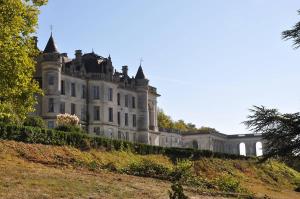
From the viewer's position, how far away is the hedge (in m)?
33.5

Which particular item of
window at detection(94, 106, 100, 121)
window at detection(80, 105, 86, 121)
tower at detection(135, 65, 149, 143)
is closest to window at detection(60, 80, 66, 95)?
window at detection(80, 105, 86, 121)

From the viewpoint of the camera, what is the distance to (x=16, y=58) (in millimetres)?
21172

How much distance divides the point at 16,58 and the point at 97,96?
148ft

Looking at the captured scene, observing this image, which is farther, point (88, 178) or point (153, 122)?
point (153, 122)

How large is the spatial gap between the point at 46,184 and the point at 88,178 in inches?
121

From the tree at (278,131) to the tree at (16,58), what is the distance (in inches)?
459

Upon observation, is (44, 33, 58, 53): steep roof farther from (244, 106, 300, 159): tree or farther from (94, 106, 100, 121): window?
(244, 106, 300, 159): tree

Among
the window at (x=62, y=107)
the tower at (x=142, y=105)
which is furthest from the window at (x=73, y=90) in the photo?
the tower at (x=142, y=105)

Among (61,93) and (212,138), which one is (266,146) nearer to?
(61,93)

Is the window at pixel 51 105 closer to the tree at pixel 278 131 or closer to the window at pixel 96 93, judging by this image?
the window at pixel 96 93

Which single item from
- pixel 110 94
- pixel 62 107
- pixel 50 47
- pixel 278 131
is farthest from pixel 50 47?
pixel 278 131

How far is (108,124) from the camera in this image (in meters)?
66.1

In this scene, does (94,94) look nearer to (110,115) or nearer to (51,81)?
(110,115)

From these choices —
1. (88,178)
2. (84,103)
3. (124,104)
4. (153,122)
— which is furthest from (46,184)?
(153,122)
